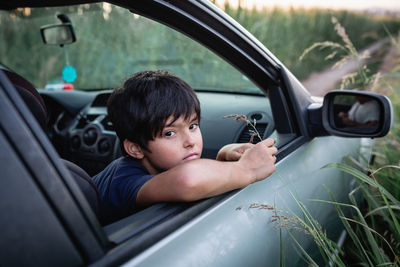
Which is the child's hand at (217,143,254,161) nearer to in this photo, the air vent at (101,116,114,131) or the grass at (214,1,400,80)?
the air vent at (101,116,114,131)

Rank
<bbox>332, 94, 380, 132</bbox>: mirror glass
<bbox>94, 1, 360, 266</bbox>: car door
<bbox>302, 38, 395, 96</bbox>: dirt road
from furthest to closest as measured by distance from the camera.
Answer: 1. <bbox>302, 38, 395, 96</bbox>: dirt road
2. <bbox>332, 94, 380, 132</bbox>: mirror glass
3. <bbox>94, 1, 360, 266</bbox>: car door

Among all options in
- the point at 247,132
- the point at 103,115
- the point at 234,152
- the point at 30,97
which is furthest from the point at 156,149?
the point at 103,115

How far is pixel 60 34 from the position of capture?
300 centimetres

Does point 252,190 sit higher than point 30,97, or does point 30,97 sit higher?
point 30,97

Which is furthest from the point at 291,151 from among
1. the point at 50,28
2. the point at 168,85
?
the point at 50,28

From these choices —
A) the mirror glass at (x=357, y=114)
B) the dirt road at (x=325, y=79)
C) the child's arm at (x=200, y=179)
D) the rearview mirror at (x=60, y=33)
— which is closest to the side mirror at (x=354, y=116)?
the mirror glass at (x=357, y=114)

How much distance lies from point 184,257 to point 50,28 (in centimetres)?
259

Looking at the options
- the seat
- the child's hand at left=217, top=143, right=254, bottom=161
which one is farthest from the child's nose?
the seat

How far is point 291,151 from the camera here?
1757 mm

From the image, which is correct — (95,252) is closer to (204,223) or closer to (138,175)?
(204,223)

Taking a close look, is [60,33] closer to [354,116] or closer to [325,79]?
[354,116]

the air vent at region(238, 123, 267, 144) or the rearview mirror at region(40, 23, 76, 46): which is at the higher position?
the rearview mirror at region(40, 23, 76, 46)

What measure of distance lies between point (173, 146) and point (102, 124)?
182 cm

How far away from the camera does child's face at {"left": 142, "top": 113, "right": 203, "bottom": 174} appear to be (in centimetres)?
146
